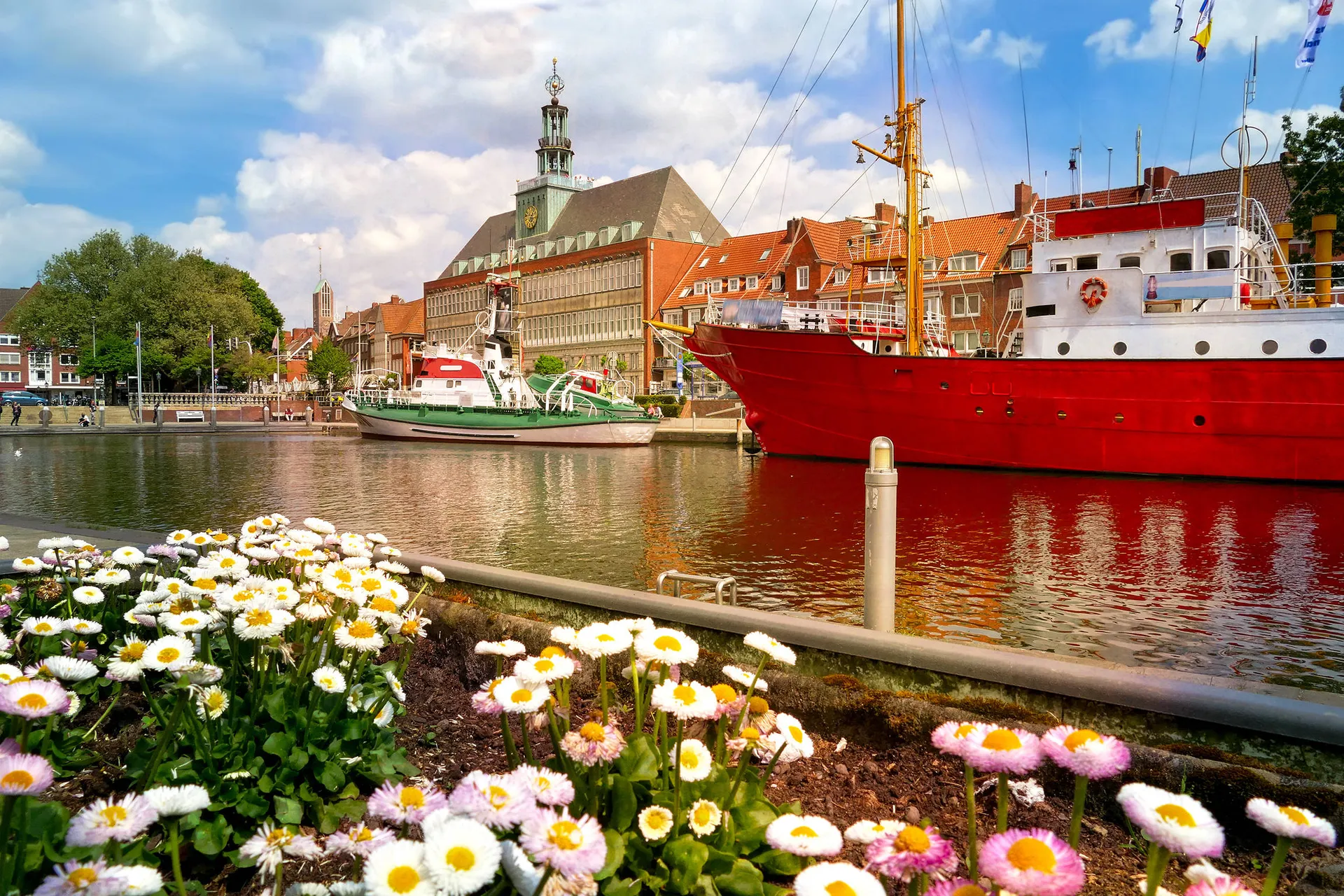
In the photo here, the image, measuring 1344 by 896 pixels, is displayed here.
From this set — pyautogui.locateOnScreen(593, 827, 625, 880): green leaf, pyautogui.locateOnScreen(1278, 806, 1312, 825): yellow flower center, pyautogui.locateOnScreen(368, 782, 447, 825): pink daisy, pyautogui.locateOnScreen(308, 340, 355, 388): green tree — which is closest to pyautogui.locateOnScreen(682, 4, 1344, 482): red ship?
pyautogui.locateOnScreen(1278, 806, 1312, 825): yellow flower center

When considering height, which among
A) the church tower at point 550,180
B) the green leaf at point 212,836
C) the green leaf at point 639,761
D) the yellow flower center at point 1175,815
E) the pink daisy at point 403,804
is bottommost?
the green leaf at point 212,836

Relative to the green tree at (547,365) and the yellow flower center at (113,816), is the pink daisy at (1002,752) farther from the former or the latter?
the green tree at (547,365)

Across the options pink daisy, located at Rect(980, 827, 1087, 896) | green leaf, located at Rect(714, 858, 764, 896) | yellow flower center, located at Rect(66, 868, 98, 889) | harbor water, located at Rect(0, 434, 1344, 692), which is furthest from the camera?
harbor water, located at Rect(0, 434, 1344, 692)

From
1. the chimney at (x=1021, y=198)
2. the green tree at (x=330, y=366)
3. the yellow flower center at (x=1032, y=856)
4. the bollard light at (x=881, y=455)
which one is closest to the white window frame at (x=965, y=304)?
the chimney at (x=1021, y=198)

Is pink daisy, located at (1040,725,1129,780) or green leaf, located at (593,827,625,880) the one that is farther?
green leaf, located at (593,827,625,880)

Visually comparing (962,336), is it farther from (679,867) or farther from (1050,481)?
(679,867)

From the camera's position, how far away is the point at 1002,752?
1.68 meters

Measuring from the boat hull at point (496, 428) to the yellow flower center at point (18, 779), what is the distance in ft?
133

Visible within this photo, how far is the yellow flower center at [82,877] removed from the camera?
156 cm

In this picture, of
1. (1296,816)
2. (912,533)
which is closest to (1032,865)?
A: (1296,816)

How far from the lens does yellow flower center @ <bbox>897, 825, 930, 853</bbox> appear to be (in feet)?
5.19

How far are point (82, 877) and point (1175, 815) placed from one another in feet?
6.17

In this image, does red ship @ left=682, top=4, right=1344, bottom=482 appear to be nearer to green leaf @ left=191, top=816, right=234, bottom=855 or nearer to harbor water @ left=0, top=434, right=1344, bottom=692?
harbor water @ left=0, top=434, right=1344, bottom=692

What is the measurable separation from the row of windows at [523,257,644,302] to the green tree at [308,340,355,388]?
26.1 meters
